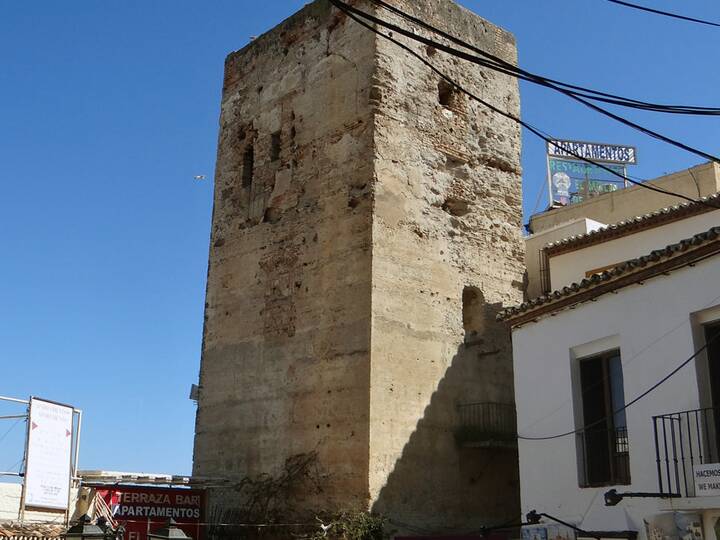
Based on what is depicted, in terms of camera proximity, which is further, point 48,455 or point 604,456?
point 48,455

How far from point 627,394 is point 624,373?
0.25m

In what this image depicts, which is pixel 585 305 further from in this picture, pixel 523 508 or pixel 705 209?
pixel 705 209

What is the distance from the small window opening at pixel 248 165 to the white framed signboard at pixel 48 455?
8.03 meters

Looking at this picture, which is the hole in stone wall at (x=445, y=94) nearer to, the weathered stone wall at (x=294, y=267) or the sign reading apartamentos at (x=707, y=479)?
the weathered stone wall at (x=294, y=267)

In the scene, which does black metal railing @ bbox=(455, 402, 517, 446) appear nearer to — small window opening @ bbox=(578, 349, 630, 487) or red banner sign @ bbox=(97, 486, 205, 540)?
small window opening @ bbox=(578, 349, 630, 487)

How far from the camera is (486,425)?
1560 centimetres

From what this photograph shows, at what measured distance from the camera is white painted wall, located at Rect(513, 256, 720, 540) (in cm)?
995

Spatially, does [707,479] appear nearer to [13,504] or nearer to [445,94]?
[13,504]

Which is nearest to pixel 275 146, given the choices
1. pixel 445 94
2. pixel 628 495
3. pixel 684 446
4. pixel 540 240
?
pixel 445 94

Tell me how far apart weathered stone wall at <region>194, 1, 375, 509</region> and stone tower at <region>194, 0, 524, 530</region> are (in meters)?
0.04

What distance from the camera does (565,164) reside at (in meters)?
31.9

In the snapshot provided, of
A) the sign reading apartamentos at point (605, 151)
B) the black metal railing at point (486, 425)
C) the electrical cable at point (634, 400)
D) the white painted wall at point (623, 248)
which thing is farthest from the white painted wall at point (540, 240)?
the sign reading apartamentos at point (605, 151)

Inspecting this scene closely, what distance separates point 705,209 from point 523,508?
6755 millimetres

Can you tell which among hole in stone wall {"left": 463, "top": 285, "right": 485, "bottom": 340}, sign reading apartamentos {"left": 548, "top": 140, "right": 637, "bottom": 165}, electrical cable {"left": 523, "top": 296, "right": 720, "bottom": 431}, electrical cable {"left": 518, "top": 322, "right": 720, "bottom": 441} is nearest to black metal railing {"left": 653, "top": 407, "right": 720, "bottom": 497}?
electrical cable {"left": 518, "top": 322, "right": 720, "bottom": 441}
